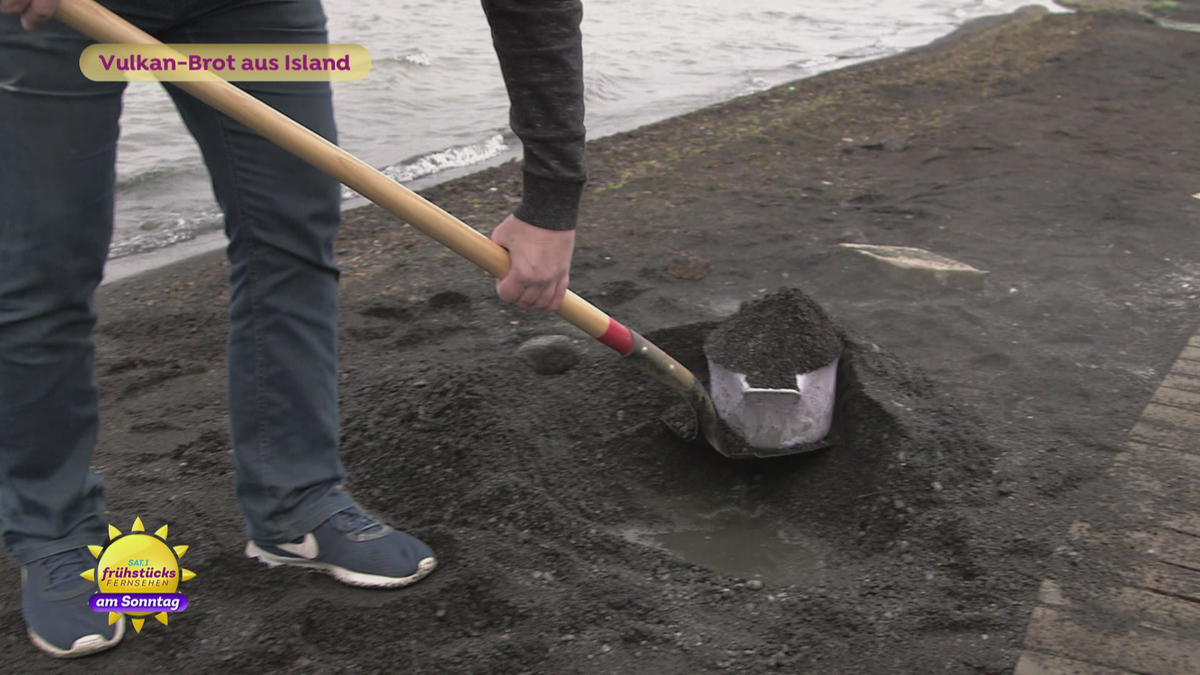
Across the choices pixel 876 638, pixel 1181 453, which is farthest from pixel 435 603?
pixel 1181 453

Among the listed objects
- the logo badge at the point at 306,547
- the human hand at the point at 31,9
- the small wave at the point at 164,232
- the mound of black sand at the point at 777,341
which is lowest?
the small wave at the point at 164,232

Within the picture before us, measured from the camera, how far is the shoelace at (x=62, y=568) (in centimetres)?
190

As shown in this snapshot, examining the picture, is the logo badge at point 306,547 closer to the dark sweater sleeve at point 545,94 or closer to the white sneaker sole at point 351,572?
the white sneaker sole at point 351,572

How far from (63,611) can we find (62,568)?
0.26 ft

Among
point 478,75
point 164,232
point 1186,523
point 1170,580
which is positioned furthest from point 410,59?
point 1170,580

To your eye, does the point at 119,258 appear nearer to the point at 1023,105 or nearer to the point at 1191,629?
the point at 1191,629

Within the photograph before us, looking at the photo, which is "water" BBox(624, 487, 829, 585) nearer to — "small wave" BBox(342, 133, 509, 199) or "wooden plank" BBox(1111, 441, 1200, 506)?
"wooden plank" BBox(1111, 441, 1200, 506)

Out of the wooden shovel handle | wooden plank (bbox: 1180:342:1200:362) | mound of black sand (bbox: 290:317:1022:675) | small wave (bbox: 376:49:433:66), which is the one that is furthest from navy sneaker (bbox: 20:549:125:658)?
small wave (bbox: 376:49:433:66)

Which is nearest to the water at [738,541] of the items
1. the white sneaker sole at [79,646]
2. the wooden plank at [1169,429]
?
the wooden plank at [1169,429]

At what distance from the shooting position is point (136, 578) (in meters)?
1.97

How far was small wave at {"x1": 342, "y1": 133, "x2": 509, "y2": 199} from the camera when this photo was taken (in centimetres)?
643

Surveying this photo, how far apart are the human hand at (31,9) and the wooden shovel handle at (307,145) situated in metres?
0.05

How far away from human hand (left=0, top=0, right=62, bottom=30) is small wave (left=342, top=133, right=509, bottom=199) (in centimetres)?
459

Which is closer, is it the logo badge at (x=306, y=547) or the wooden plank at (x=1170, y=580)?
the wooden plank at (x=1170, y=580)
